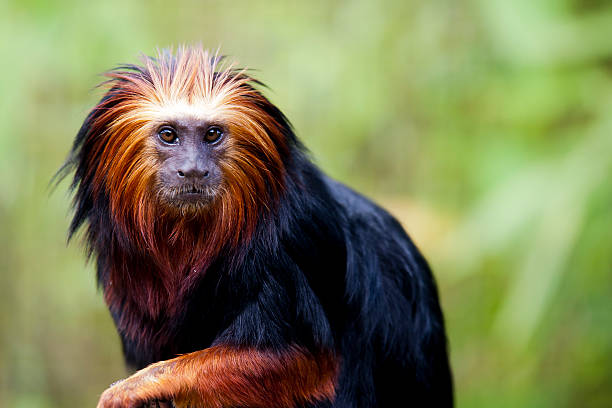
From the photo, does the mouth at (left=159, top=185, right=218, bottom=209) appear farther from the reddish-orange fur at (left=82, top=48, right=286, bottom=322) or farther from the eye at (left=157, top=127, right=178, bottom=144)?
the eye at (left=157, top=127, right=178, bottom=144)

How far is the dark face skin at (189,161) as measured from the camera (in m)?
2.40

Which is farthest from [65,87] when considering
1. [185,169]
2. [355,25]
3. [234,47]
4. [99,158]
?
[185,169]

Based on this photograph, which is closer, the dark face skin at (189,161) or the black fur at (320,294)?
the dark face skin at (189,161)

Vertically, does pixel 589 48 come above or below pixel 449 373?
above

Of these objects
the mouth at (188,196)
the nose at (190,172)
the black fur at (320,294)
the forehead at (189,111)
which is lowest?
the black fur at (320,294)

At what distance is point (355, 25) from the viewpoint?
189 inches

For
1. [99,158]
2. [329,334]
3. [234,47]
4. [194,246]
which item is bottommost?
[329,334]

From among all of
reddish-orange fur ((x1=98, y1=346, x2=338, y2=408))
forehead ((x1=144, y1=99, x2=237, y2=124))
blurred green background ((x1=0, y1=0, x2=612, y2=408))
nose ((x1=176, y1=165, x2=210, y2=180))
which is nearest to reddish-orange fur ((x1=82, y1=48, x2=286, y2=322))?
forehead ((x1=144, y1=99, x2=237, y2=124))

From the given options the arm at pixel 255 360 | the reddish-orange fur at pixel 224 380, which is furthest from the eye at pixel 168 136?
the reddish-orange fur at pixel 224 380

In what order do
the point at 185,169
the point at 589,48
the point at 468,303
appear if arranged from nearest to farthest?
1. the point at 185,169
2. the point at 589,48
3. the point at 468,303

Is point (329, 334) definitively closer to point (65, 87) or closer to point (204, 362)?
point (204, 362)

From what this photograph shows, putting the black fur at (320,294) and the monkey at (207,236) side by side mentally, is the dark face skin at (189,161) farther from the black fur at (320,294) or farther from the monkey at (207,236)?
the black fur at (320,294)

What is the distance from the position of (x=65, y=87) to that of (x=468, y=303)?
283 centimetres

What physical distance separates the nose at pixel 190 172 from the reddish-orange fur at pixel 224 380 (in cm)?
53
